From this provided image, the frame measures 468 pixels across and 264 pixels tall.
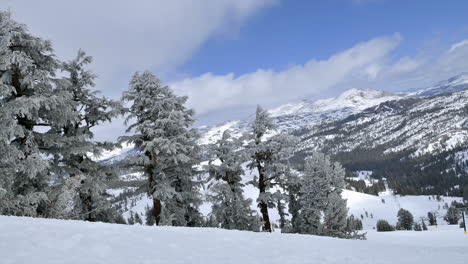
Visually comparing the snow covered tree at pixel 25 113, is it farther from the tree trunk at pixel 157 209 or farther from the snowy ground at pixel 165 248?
the tree trunk at pixel 157 209

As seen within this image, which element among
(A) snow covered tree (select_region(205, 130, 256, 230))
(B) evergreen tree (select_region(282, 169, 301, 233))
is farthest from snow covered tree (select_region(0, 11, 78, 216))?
(B) evergreen tree (select_region(282, 169, 301, 233))

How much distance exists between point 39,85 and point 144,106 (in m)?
7.43

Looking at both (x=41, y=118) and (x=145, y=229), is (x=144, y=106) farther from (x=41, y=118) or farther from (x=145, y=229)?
(x=145, y=229)

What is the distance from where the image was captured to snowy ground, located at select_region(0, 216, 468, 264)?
604 centimetres

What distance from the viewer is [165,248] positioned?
7238 mm

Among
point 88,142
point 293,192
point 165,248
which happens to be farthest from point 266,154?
point 165,248

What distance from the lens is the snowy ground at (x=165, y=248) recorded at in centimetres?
604

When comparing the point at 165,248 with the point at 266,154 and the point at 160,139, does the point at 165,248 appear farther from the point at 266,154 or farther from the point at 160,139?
the point at 266,154

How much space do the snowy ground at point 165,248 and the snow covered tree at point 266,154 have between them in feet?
43.5

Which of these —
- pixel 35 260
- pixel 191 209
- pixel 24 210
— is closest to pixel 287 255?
pixel 35 260

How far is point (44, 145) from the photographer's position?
549 inches

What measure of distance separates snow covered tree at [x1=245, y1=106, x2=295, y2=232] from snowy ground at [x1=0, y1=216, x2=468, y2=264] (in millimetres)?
13253

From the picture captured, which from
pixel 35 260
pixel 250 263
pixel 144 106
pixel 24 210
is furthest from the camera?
pixel 144 106

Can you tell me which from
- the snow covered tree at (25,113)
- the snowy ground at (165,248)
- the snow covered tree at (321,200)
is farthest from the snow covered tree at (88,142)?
the snow covered tree at (321,200)
